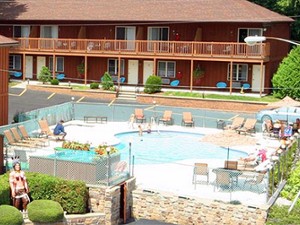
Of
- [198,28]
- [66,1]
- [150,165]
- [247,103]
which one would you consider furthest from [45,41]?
[150,165]

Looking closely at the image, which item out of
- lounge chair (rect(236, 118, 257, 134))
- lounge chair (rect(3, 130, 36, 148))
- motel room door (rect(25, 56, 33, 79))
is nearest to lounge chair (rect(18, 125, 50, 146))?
lounge chair (rect(3, 130, 36, 148))

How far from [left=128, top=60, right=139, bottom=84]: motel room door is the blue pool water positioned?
49.5 ft

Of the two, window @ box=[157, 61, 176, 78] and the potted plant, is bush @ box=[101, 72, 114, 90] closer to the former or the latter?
window @ box=[157, 61, 176, 78]

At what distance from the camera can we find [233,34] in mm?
48406

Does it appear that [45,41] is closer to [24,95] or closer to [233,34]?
[24,95]

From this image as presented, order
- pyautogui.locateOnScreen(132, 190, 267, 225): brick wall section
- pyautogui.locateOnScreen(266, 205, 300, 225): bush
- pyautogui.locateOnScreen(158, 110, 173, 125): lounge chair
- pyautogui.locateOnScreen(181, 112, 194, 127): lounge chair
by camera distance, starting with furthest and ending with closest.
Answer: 1. pyautogui.locateOnScreen(158, 110, 173, 125): lounge chair
2. pyautogui.locateOnScreen(181, 112, 194, 127): lounge chair
3. pyautogui.locateOnScreen(132, 190, 267, 225): brick wall section
4. pyautogui.locateOnScreen(266, 205, 300, 225): bush

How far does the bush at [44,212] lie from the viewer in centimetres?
2181

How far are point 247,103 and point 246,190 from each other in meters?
19.7

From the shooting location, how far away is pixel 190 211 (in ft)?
A: 77.5

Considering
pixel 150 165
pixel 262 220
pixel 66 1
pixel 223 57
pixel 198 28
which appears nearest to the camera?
pixel 262 220

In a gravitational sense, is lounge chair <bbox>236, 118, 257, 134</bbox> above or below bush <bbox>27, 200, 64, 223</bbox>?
above

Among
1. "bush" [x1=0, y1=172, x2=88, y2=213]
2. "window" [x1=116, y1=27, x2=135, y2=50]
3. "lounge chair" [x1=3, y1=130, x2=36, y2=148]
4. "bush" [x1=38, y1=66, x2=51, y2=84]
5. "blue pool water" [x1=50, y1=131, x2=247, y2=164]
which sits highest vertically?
"window" [x1=116, y1=27, x2=135, y2=50]

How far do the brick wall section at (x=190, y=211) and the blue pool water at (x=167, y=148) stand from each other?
12.7 feet

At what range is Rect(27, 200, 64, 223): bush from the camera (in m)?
21.8
